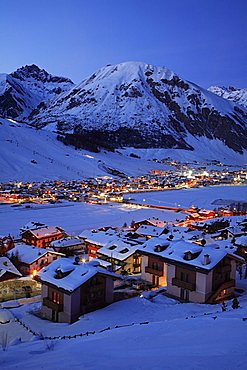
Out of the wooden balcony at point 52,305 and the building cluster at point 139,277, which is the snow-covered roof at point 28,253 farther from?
the wooden balcony at point 52,305

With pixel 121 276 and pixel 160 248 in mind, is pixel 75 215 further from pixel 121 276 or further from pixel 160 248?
pixel 160 248

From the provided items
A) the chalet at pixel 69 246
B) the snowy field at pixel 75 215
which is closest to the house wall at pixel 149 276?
the chalet at pixel 69 246

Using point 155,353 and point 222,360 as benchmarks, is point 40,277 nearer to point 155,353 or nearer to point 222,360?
point 155,353

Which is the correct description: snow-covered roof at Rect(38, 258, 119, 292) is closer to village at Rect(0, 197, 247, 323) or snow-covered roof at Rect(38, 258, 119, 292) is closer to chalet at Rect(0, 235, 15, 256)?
village at Rect(0, 197, 247, 323)

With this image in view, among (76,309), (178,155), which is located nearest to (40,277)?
(76,309)

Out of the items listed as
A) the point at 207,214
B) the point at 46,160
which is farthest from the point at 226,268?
the point at 46,160

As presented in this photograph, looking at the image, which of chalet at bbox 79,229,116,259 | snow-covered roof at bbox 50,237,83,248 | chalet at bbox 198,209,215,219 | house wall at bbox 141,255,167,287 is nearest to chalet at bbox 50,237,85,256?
snow-covered roof at bbox 50,237,83,248
